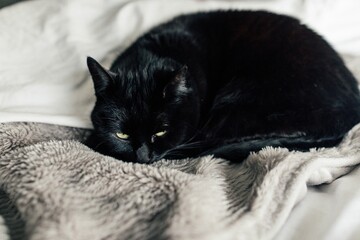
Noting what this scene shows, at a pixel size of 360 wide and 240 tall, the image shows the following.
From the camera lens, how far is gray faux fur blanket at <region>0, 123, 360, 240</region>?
2.27 ft

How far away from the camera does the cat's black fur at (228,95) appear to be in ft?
3.10

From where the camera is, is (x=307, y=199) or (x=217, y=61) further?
(x=217, y=61)

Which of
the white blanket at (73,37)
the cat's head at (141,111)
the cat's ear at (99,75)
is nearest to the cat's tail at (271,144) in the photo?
the cat's head at (141,111)

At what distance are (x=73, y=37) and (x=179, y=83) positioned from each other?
50 centimetres

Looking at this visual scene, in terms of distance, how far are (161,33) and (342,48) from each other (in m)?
0.63

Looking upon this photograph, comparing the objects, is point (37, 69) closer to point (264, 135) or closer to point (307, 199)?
point (264, 135)

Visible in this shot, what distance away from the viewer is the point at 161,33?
119 centimetres

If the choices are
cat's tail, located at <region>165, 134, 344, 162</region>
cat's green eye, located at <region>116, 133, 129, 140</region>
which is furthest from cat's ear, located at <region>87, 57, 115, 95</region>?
cat's tail, located at <region>165, 134, 344, 162</region>

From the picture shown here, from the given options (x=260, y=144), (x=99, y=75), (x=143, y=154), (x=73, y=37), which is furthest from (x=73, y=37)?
(x=260, y=144)

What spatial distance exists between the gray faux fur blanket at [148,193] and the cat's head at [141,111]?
0.29 ft

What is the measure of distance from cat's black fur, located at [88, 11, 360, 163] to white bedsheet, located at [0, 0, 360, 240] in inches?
5.9

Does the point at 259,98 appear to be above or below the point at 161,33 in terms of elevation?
below

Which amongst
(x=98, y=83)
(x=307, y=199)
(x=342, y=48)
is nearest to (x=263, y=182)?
(x=307, y=199)

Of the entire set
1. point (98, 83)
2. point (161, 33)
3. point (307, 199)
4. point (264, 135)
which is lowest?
point (307, 199)
